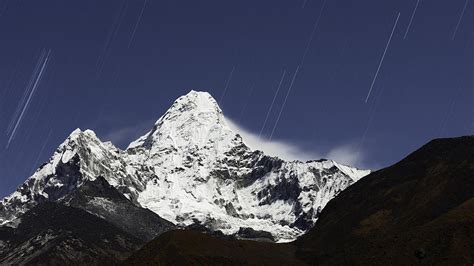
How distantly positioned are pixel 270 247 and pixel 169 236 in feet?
99.7

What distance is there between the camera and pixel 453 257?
398ft

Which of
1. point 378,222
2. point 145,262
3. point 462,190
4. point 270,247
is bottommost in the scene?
point 145,262

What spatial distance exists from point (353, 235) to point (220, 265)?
41.5 meters

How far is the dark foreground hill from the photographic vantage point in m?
130

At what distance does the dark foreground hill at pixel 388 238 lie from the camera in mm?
129625

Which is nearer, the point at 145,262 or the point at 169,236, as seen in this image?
the point at 145,262

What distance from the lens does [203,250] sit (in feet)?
508

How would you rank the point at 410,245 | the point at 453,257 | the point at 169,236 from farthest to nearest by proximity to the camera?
the point at 169,236, the point at 410,245, the point at 453,257

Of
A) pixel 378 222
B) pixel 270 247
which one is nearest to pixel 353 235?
pixel 378 222

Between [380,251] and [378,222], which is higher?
[378,222]

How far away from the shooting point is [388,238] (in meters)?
142

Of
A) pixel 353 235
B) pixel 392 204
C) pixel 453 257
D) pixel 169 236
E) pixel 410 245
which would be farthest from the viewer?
pixel 392 204

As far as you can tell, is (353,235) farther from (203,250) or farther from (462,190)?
(203,250)

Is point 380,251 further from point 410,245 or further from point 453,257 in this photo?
point 453,257
